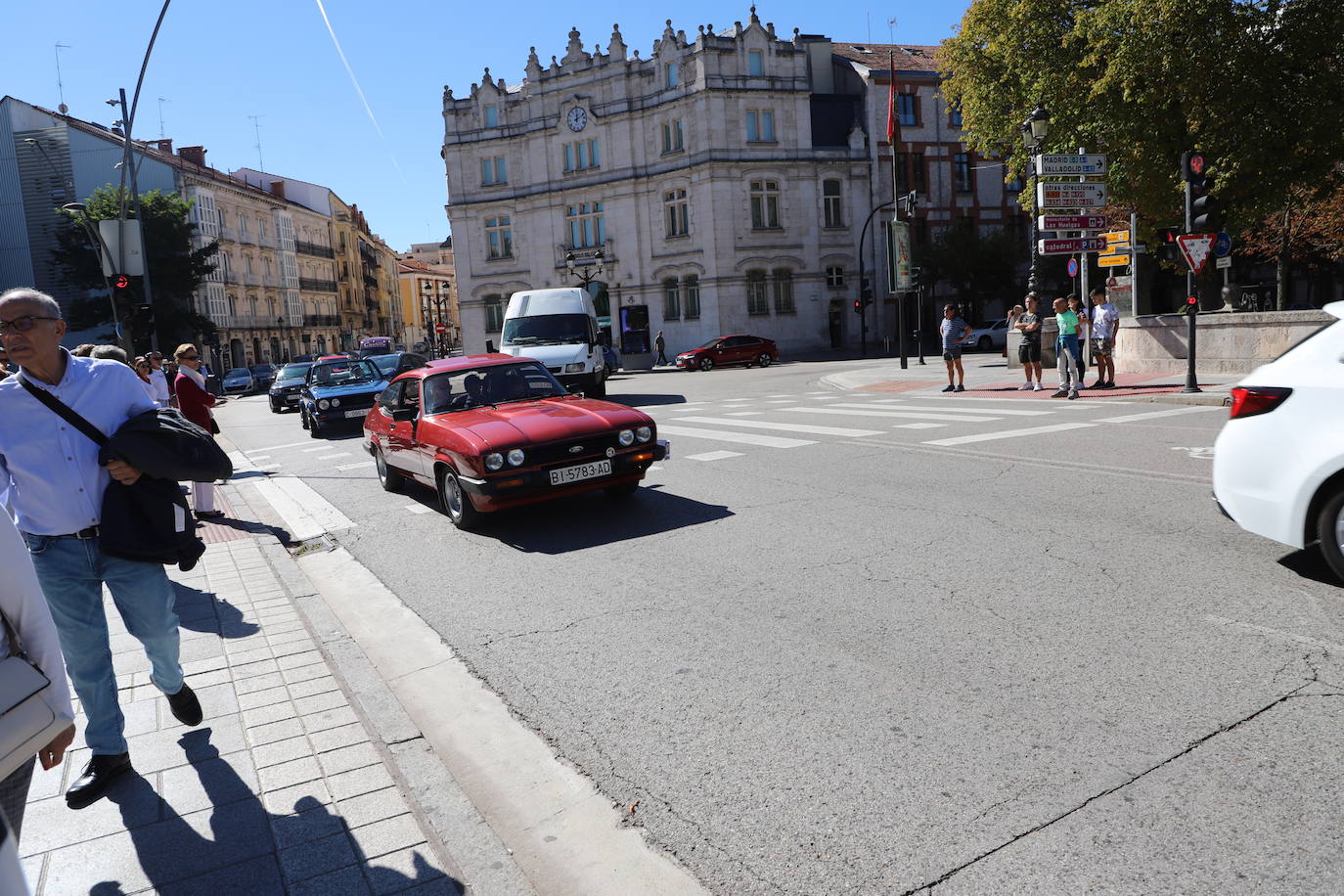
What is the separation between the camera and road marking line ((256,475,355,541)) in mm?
9141

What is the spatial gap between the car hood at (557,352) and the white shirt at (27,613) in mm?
17566

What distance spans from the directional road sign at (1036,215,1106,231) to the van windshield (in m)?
9.99

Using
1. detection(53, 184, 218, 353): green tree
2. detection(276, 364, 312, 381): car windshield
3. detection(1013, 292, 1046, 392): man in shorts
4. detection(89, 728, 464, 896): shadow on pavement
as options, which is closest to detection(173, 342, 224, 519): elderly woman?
detection(89, 728, 464, 896): shadow on pavement

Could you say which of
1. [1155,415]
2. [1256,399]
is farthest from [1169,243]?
[1256,399]

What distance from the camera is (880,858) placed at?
2.86 m

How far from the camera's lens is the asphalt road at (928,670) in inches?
113

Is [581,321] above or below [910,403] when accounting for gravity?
above

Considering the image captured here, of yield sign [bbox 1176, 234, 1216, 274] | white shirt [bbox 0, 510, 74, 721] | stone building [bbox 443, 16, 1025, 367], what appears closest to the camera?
white shirt [bbox 0, 510, 74, 721]

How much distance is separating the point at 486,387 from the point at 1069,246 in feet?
47.7

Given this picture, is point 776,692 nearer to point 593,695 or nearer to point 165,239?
point 593,695

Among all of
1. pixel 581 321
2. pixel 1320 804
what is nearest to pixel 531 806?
pixel 1320 804

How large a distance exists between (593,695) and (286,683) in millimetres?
1604

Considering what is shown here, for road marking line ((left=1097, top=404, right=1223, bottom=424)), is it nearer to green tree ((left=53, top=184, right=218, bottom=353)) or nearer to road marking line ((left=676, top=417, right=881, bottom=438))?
road marking line ((left=676, top=417, right=881, bottom=438))

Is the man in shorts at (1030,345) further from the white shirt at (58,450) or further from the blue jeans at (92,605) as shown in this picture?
the white shirt at (58,450)
